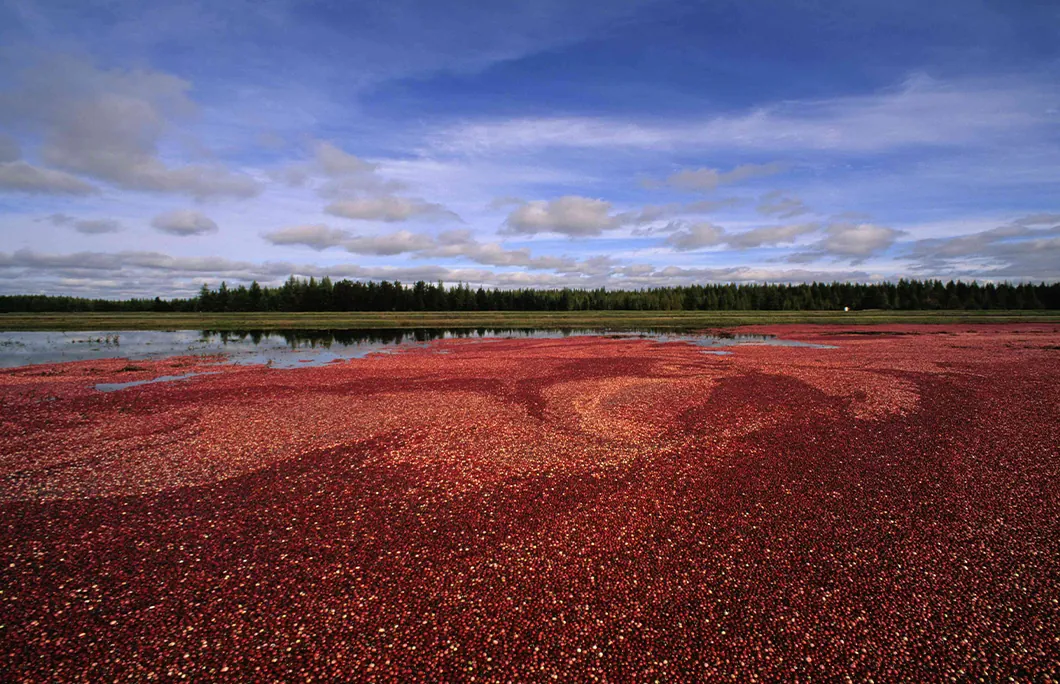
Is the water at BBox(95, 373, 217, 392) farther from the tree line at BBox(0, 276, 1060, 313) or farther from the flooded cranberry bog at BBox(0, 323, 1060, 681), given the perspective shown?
the tree line at BBox(0, 276, 1060, 313)

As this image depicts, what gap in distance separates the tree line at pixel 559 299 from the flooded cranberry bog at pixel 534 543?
147830 mm

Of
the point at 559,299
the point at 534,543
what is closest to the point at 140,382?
the point at 534,543

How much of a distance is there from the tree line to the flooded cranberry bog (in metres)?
148

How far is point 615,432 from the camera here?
14.3 m

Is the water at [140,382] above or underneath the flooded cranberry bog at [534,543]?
above

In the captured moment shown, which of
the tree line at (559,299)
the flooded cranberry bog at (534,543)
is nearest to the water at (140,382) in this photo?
the flooded cranberry bog at (534,543)

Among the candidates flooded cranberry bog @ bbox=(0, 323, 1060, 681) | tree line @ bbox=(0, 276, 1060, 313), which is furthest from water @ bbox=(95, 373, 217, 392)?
tree line @ bbox=(0, 276, 1060, 313)

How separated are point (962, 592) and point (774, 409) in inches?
441

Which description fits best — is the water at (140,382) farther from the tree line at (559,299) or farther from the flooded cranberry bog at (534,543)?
the tree line at (559,299)

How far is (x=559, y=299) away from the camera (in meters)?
188

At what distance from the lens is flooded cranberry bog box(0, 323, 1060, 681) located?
5504 mm

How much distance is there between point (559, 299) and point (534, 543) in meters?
182

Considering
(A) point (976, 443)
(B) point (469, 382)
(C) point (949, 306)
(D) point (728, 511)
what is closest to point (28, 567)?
(D) point (728, 511)

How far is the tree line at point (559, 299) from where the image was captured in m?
156
